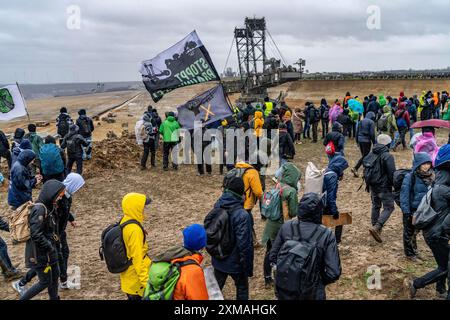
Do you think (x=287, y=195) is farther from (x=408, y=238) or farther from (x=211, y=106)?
(x=211, y=106)

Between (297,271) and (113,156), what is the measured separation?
11.0 m

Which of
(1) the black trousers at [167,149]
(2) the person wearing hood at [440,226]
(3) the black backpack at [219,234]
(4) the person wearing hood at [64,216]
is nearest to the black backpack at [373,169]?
(2) the person wearing hood at [440,226]

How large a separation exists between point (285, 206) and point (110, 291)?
2.86 m

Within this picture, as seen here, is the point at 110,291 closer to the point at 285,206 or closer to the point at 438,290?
the point at 285,206

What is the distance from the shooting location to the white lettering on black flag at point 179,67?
9.98 m

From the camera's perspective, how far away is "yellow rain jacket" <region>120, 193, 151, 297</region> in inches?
160

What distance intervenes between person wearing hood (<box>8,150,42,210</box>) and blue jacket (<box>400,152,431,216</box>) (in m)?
5.91

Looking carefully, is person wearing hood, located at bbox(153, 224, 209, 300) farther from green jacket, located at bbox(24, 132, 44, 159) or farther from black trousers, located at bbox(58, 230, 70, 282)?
green jacket, located at bbox(24, 132, 44, 159)

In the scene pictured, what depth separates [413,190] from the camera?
5.49 metres

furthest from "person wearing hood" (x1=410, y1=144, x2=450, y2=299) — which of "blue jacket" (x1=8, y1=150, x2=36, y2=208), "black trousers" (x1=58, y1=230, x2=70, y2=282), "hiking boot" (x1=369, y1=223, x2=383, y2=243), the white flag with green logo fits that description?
the white flag with green logo

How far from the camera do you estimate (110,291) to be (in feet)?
18.9

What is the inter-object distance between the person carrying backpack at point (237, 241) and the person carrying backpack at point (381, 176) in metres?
3.09

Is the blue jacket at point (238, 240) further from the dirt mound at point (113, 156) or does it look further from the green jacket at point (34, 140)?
the dirt mound at point (113, 156)
